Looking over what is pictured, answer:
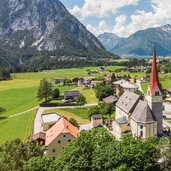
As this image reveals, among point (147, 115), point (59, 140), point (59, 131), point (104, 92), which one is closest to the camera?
point (59, 140)

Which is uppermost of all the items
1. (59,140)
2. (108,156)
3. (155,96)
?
(155,96)

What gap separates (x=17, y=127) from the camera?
7788 centimetres

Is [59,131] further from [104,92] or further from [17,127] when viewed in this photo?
[104,92]

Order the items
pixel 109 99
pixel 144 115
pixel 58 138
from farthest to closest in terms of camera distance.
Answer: pixel 109 99 < pixel 144 115 < pixel 58 138

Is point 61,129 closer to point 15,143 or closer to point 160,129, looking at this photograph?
point 15,143

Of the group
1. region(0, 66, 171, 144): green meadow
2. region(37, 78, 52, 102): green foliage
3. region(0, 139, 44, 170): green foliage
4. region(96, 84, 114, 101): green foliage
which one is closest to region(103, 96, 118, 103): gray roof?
region(96, 84, 114, 101): green foliage

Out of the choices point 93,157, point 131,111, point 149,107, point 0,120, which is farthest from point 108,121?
point 93,157

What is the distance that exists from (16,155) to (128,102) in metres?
35.5

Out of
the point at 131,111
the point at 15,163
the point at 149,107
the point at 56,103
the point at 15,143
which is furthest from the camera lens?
the point at 56,103

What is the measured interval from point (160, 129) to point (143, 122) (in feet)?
20.4

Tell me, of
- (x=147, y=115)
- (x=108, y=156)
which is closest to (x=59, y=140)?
(x=147, y=115)

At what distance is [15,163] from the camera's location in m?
36.9

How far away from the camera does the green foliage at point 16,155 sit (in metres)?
36.3

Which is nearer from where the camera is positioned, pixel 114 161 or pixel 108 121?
pixel 114 161
